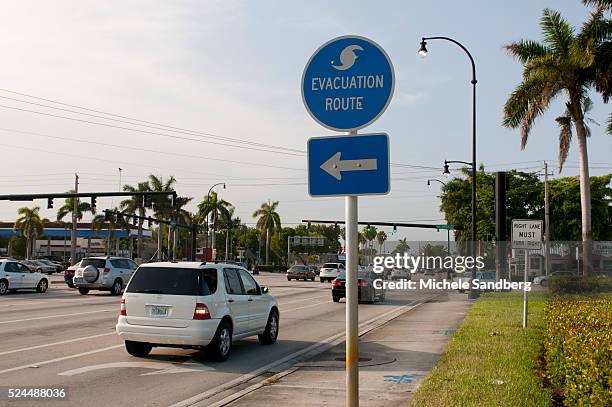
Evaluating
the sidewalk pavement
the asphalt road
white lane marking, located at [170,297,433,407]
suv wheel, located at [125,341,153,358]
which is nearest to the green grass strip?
the sidewalk pavement

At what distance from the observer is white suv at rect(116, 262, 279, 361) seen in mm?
11812

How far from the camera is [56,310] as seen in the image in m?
22.2

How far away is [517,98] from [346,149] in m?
28.1

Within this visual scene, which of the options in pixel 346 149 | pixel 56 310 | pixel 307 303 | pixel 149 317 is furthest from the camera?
pixel 307 303

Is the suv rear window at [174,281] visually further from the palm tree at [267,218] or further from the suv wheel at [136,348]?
the palm tree at [267,218]

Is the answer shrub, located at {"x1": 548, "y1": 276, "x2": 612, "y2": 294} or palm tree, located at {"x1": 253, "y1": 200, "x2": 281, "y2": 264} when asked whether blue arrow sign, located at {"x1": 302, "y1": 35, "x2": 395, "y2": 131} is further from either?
palm tree, located at {"x1": 253, "y1": 200, "x2": 281, "y2": 264}

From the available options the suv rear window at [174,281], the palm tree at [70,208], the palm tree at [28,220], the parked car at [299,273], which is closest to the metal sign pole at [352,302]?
the suv rear window at [174,281]

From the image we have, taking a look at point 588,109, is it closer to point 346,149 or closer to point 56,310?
point 56,310

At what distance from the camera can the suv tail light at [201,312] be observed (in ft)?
38.7

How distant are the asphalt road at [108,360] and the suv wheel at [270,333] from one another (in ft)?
0.56

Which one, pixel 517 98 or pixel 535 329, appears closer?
pixel 535 329

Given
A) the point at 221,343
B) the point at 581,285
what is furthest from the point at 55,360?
the point at 581,285

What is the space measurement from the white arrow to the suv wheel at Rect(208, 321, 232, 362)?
7769mm

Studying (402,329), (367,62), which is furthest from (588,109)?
(367,62)
